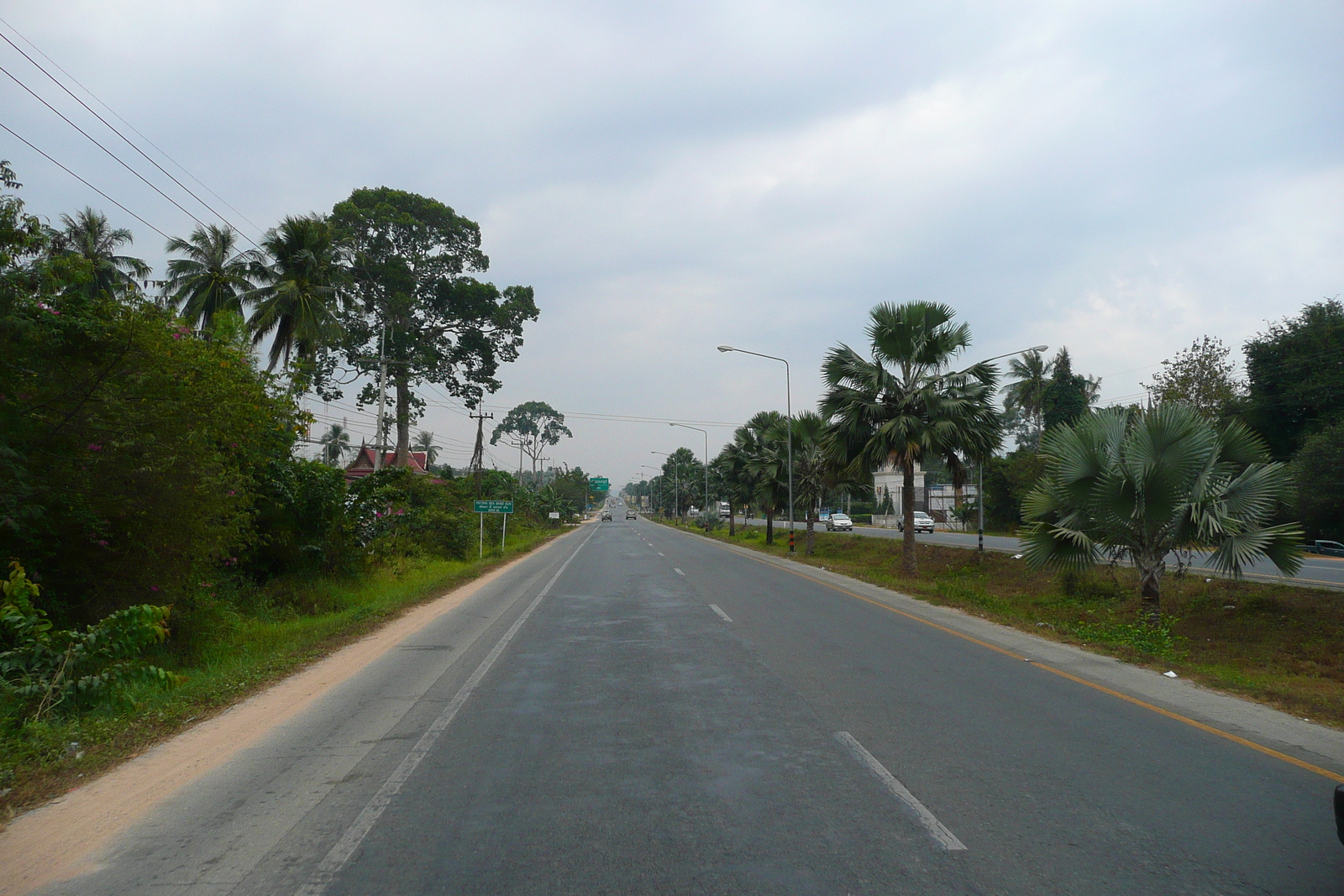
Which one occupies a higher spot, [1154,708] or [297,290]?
[297,290]

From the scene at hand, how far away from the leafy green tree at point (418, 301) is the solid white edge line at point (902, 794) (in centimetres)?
3718

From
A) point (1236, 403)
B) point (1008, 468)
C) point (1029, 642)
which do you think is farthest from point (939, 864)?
point (1008, 468)

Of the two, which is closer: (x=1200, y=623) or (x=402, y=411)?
(x=1200, y=623)

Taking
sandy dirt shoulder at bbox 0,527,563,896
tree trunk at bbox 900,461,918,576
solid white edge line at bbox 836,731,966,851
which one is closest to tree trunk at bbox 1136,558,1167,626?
solid white edge line at bbox 836,731,966,851

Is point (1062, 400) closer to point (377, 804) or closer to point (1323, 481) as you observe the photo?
Result: point (1323, 481)

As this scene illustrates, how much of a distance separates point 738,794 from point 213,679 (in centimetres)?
660

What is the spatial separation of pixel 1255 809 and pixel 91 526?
11.1 meters

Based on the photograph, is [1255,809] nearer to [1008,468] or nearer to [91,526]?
[91,526]

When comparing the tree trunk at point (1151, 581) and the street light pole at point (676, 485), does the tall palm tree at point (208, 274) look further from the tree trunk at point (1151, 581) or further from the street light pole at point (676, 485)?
the street light pole at point (676, 485)

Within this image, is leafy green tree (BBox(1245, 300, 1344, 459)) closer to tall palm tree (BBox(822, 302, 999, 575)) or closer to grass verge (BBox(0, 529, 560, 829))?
tall palm tree (BBox(822, 302, 999, 575))

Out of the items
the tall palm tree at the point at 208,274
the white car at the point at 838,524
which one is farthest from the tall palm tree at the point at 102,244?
the white car at the point at 838,524

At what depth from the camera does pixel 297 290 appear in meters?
27.5

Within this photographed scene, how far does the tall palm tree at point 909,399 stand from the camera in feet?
74.4

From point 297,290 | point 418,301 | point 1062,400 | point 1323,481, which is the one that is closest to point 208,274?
point 297,290
